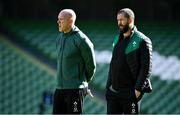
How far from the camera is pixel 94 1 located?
13.8 metres

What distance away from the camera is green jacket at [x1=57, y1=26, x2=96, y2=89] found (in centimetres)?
671

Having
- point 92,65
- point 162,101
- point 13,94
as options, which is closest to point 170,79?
point 162,101

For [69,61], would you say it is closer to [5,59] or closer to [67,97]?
[67,97]

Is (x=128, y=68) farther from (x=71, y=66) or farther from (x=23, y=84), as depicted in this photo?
(x=23, y=84)

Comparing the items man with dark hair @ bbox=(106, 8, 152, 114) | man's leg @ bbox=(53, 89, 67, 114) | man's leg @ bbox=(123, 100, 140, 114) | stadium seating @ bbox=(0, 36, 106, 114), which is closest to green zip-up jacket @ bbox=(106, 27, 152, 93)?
man with dark hair @ bbox=(106, 8, 152, 114)

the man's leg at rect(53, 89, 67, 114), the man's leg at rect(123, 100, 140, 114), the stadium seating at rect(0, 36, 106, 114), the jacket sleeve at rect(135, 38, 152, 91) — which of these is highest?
the stadium seating at rect(0, 36, 106, 114)

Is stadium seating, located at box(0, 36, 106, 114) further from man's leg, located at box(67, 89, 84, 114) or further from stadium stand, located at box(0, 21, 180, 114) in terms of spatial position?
man's leg, located at box(67, 89, 84, 114)

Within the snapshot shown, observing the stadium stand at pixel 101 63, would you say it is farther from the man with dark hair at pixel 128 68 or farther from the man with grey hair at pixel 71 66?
the man with dark hair at pixel 128 68

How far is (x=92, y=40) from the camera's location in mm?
13023

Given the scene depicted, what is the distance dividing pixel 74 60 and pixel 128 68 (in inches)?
26.5

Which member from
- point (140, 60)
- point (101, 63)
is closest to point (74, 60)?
point (140, 60)

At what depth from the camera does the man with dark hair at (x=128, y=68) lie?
6.33 m

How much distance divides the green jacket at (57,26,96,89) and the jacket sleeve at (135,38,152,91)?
0.71 metres

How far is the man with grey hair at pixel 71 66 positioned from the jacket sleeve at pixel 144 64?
712 mm
